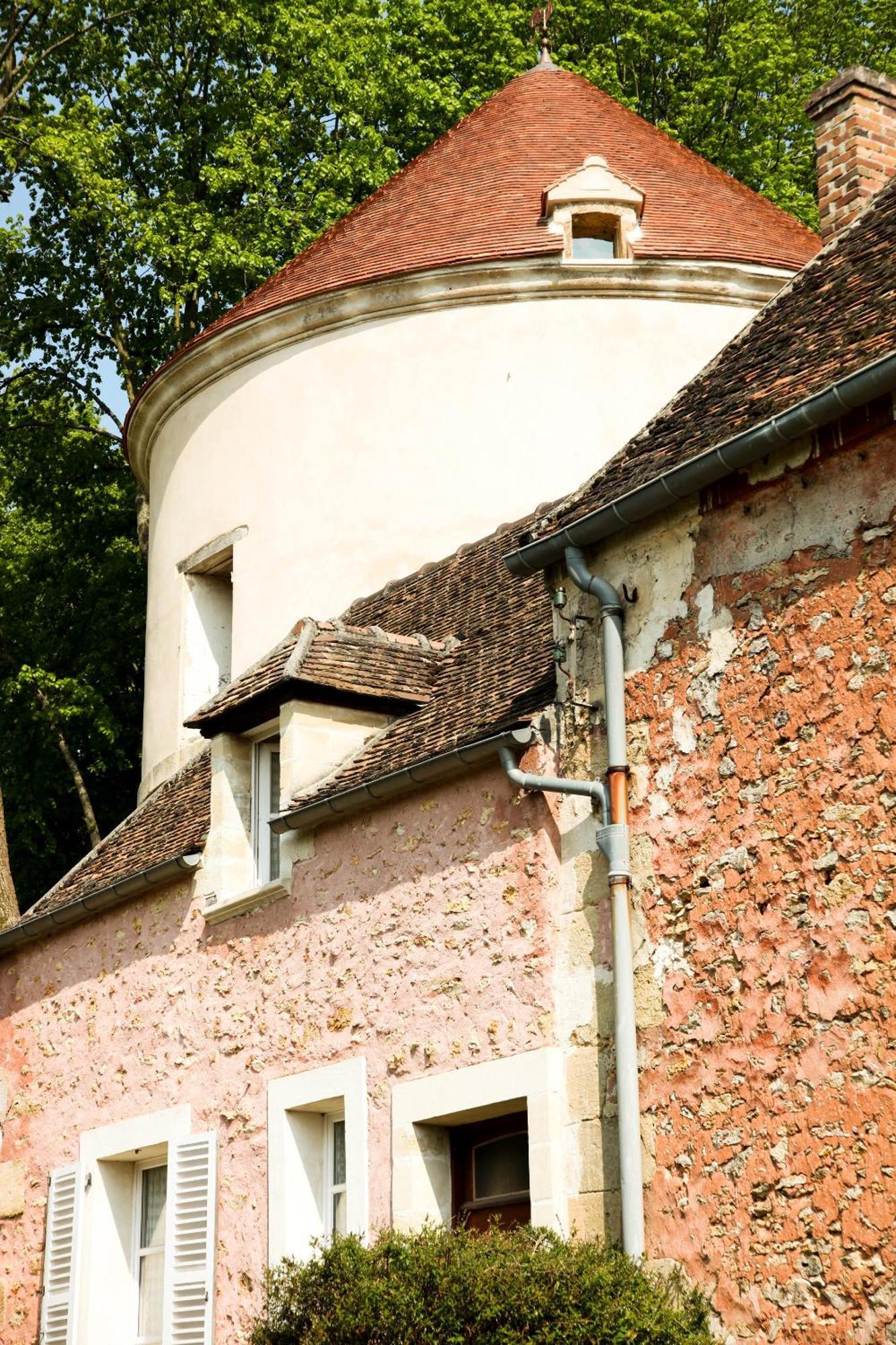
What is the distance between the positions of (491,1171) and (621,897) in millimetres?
1966

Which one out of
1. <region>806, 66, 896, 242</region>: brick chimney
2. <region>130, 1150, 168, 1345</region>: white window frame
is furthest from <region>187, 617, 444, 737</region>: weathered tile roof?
<region>806, 66, 896, 242</region>: brick chimney

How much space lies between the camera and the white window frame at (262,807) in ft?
39.4

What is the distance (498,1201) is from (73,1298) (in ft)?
12.7

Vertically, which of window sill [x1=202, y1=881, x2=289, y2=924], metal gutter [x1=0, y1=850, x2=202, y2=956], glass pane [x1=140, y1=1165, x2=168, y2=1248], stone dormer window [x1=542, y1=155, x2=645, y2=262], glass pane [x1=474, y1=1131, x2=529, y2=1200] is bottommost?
glass pane [x1=474, y1=1131, x2=529, y2=1200]

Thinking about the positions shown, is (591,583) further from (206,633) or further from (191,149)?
(191,149)

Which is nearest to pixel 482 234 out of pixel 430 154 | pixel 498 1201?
pixel 430 154

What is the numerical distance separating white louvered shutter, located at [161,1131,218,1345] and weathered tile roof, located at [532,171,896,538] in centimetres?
441

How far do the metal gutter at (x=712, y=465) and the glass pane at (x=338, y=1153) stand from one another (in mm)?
3440

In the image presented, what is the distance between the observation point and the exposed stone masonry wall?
757 cm

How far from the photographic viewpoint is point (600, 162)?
17.5 meters

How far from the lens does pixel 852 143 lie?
41.8 feet

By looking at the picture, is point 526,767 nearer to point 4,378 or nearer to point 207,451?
point 207,451

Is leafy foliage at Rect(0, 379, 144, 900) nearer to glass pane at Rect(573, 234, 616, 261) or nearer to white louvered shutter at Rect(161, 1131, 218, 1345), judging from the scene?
glass pane at Rect(573, 234, 616, 261)

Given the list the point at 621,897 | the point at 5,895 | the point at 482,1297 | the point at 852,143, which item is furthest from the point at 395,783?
the point at 5,895
